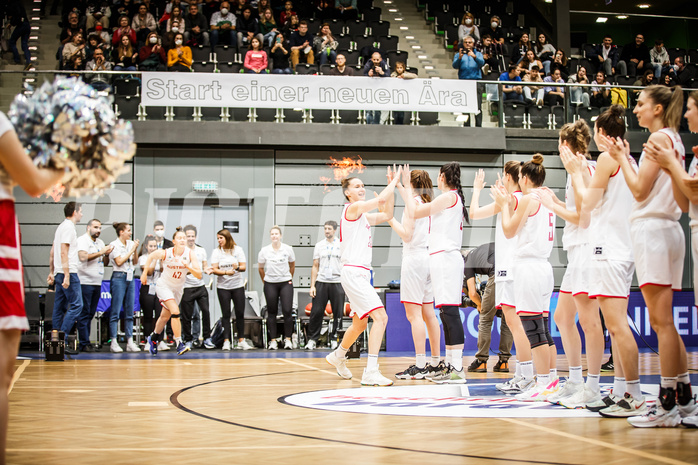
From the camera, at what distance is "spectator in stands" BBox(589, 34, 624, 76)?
52.4 ft

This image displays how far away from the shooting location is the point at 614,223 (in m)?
4.38

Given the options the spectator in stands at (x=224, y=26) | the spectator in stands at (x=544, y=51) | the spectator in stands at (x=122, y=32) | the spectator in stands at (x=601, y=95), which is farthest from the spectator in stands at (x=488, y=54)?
the spectator in stands at (x=122, y=32)

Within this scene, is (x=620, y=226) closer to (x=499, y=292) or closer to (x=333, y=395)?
(x=499, y=292)

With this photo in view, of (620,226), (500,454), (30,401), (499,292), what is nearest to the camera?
(500,454)

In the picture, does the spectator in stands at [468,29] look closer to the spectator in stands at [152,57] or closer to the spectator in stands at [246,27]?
the spectator in stands at [246,27]

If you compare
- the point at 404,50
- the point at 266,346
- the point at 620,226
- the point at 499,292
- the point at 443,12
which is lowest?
the point at 266,346

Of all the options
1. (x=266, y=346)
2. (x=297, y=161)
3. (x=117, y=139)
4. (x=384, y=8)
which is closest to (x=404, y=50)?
(x=384, y=8)

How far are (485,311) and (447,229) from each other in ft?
6.11

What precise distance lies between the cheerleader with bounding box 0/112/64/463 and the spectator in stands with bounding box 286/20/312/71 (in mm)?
11527

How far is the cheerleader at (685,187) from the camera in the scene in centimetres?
371

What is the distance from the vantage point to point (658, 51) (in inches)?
661

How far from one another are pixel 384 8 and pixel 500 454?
52.8 ft

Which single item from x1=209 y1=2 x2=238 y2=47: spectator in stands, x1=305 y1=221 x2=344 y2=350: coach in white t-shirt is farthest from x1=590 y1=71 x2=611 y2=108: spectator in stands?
x1=209 y1=2 x2=238 y2=47: spectator in stands

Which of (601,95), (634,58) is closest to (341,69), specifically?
(601,95)
